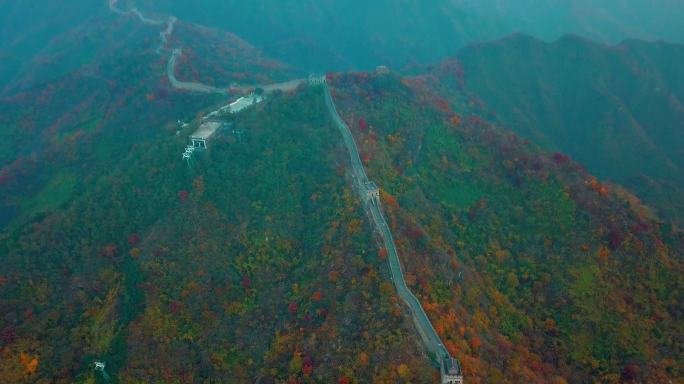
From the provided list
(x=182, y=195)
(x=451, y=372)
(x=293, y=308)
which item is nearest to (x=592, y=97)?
(x=293, y=308)

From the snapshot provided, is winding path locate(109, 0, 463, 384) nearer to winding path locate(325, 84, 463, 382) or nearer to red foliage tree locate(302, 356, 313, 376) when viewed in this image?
winding path locate(325, 84, 463, 382)

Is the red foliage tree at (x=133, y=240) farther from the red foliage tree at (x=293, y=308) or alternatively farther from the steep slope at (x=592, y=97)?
the steep slope at (x=592, y=97)

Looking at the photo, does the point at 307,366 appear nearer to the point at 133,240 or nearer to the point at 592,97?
the point at 133,240

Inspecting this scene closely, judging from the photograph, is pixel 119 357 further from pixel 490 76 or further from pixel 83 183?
pixel 490 76

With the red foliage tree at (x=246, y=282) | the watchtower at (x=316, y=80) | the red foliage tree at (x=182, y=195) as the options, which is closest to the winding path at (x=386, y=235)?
the watchtower at (x=316, y=80)

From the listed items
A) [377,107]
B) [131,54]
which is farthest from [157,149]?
[131,54]
